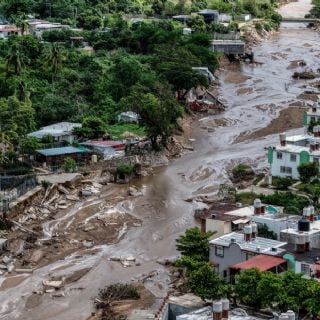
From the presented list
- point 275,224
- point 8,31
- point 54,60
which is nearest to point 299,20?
point 8,31

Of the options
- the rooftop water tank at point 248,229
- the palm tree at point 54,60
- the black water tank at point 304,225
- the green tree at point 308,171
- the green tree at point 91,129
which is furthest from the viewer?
the palm tree at point 54,60

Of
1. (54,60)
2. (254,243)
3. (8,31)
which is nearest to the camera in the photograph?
(254,243)

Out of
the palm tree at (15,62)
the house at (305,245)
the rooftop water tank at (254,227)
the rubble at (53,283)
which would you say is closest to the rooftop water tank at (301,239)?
the house at (305,245)

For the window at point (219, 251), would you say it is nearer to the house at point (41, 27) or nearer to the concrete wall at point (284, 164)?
the concrete wall at point (284, 164)

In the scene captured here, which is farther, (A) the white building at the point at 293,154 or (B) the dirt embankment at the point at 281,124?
(B) the dirt embankment at the point at 281,124

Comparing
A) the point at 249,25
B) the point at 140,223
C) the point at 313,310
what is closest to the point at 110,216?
the point at 140,223

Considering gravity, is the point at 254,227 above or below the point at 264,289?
above

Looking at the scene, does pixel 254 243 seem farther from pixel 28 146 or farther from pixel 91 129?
pixel 91 129

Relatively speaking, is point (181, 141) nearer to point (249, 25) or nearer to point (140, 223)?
point (140, 223)
